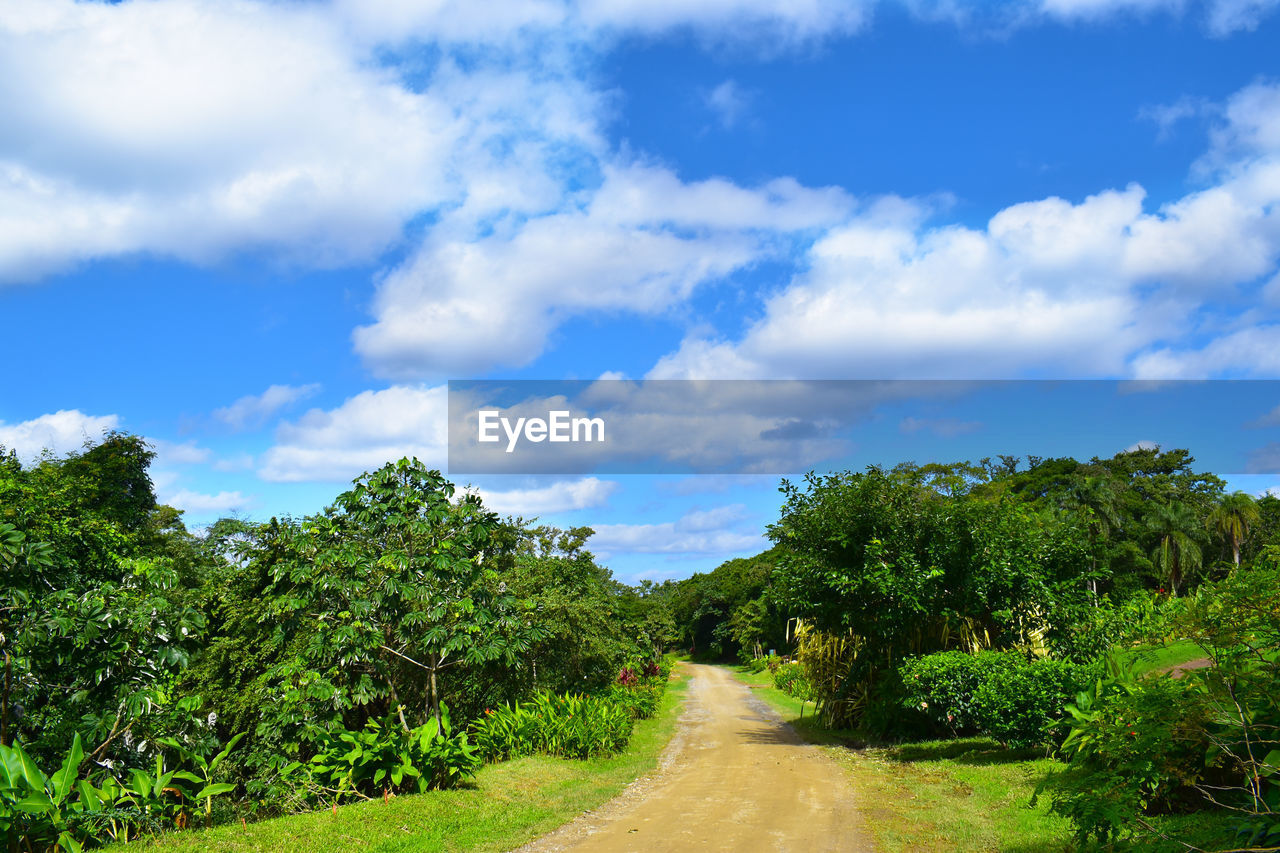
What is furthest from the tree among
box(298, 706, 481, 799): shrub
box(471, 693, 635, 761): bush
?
box(471, 693, 635, 761): bush

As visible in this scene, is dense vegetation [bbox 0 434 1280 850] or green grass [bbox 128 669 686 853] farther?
green grass [bbox 128 669 686 853]

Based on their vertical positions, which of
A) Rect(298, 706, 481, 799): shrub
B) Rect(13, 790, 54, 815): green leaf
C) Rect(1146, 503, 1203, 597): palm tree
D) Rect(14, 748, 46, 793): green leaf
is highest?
Rect(1146, 503, 1203, 597): palm tree

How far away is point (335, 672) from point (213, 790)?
314 cm

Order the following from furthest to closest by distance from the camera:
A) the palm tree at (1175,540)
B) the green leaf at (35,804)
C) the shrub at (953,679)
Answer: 1. the palm tree at (1175,540)
2. the shrub at (953,679)
3. the green leaf at (35,804)

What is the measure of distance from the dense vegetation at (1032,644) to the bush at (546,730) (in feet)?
15.4

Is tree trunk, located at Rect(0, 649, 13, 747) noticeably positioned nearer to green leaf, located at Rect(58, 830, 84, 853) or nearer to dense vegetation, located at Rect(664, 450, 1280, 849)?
Answer: green leaf, located at Rect(58, 830, 84, 853)

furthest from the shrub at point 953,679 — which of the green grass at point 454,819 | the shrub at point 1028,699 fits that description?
the green grass at point 454,819

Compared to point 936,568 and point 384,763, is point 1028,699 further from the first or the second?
point 384,763

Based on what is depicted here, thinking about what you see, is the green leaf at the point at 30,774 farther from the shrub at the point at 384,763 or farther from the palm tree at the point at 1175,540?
the palm tree at the point at 1175,540

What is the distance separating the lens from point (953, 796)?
1040 centimetres

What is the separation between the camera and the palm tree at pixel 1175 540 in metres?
46.3

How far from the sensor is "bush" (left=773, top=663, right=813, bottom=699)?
87.2ft

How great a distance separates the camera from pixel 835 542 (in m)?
16.4

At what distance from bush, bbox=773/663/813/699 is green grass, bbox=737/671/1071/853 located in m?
10.1
